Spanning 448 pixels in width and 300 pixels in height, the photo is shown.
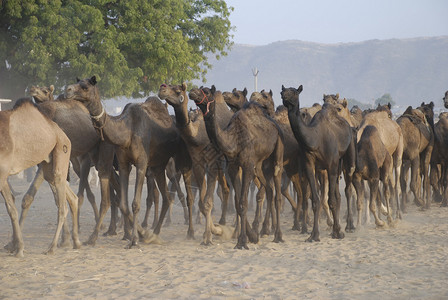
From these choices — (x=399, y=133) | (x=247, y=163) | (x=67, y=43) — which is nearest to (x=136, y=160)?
(x=247, y=163)

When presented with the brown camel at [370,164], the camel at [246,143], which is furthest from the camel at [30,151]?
the brown camel at [370,164]

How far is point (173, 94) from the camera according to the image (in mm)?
9789

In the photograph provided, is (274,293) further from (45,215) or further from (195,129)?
(45,215)

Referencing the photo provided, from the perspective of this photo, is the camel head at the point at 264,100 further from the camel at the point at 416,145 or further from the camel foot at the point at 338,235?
the camel at the point at 416,145

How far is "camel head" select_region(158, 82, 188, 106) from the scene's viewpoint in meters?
9.63

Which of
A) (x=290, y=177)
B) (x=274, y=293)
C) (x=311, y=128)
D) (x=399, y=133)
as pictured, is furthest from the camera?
(x=399, y=133)

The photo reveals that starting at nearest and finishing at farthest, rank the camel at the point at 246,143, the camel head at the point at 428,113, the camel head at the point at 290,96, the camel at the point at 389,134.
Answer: the camel at the point at 246,143 → the camel head at the point at 290,96 → the camel at the point at 389,134 → the camel head at the point at 428,113

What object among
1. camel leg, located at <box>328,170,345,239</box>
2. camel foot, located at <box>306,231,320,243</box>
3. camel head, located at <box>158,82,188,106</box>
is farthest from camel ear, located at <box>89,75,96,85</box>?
camel foot, located at <box>306,231,320,243</box>

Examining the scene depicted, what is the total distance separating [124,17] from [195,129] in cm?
1663

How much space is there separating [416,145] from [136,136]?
27.8 ft

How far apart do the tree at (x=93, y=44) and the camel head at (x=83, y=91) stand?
15118 millimetres

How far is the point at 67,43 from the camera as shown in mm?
24125

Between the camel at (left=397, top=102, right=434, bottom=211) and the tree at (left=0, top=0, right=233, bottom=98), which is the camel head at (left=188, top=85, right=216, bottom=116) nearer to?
the camel at (left=397, top=102, right=434, bottom=211)

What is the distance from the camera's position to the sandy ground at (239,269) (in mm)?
7359
